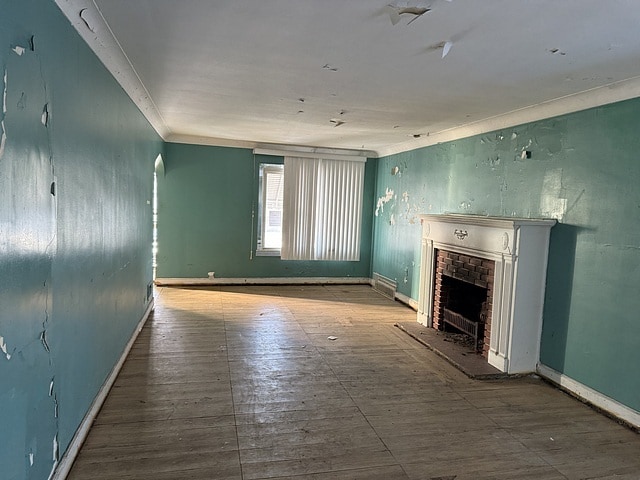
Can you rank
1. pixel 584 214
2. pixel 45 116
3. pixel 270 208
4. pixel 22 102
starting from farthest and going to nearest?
pixel 270 208
pixel 584 214
pixel 45 116
pixel 22 102

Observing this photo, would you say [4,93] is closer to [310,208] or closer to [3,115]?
[3,115]

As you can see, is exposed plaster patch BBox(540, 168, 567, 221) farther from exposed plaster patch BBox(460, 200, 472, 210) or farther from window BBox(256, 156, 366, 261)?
window BBox(256, 156, 366, 261)

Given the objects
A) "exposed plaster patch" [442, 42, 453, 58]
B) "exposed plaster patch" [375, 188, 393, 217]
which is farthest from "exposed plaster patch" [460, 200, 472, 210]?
"exposed plaster patch" [442, 42, 453, 58]

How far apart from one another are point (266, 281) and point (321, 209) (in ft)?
5.11

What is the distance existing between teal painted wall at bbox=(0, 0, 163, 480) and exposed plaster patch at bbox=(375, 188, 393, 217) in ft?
15.1

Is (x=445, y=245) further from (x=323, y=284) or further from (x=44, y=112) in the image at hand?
(x=44, y=112)

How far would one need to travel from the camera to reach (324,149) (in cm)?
709

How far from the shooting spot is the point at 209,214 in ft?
22.8

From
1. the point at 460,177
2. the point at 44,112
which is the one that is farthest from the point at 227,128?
the point at 44,112

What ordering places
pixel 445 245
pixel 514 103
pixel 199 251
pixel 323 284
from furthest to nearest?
1. pixel 323 284
2. pixel 199 251
3. pixel 445 245
4. pixel 514 103

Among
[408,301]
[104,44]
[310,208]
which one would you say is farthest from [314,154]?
[104,44]

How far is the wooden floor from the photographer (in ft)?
7.65

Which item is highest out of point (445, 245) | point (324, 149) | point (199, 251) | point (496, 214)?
point (324, 149)

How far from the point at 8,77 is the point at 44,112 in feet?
1.09
